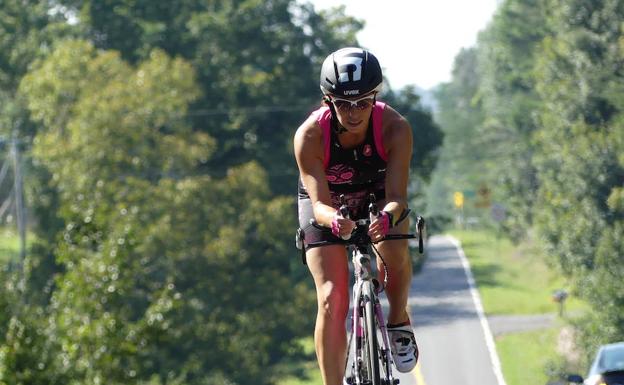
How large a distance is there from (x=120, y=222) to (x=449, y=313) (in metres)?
25.1

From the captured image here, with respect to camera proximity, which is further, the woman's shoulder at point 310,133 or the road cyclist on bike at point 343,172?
the woman's shoulder at point 310,133

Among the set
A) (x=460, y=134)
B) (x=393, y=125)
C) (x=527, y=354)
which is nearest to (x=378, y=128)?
(x=393, y=125)

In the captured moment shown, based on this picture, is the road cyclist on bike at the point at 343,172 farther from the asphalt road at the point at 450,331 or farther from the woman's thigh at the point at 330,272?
the asphalt road at the point at 450,331

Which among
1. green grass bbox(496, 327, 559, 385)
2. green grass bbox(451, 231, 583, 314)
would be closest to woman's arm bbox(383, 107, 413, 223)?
green grass bbox(496, 327, 559, 385)

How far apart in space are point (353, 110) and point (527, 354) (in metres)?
43.2

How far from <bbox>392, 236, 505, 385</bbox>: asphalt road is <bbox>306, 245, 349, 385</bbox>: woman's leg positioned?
115ft

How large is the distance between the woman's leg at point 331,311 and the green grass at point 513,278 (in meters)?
45.5

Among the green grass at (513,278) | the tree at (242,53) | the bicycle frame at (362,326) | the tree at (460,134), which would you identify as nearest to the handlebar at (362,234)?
the bicycle frame at (362,326)

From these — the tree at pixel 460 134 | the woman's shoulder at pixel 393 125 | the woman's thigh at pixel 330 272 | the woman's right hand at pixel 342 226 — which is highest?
the woman's shoulder at pixel 393 125

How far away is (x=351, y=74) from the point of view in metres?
8.34

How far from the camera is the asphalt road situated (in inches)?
1831

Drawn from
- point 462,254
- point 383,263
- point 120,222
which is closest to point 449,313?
point 120,222

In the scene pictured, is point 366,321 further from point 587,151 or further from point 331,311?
point 587,151

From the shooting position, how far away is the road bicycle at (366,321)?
8.16 metres
